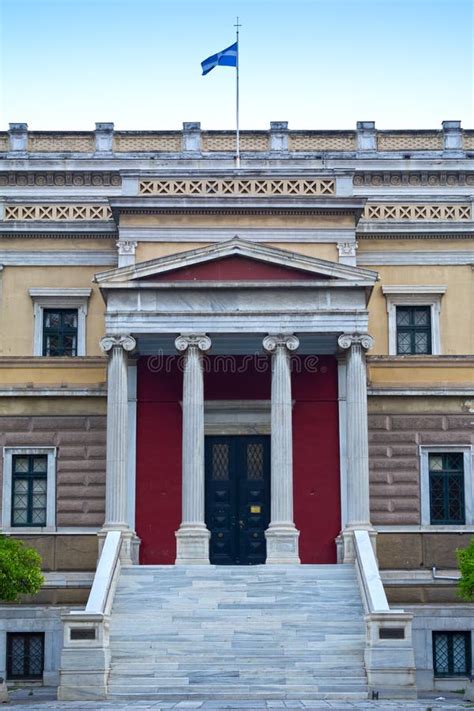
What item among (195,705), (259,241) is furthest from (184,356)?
(195,705)

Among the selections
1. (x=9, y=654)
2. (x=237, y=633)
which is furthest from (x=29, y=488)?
(x=237, y=633)

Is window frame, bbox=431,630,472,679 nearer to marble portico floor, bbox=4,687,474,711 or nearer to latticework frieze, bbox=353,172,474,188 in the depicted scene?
marble portico floor, bbox=4,687,474,711

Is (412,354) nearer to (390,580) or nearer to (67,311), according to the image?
(390,580)

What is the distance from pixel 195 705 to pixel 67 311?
50.1 ft

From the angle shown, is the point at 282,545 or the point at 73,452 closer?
the point at 282,545

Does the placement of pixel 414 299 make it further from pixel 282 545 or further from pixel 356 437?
pixel 282 545

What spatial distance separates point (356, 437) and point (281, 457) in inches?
76.3

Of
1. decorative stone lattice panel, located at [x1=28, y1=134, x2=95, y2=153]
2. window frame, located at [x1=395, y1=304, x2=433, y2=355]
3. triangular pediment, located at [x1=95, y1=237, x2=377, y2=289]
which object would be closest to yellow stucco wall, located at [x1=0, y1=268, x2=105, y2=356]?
triangular pediment, located at [x1=95, y1=237, x2=377, y2=289]

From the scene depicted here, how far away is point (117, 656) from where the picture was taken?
27656 mm

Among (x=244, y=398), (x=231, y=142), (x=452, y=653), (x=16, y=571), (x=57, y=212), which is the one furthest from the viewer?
(x=231, y=142)

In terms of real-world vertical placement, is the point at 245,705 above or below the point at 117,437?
below

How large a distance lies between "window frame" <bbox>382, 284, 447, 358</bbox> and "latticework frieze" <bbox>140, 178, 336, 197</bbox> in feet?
11.9

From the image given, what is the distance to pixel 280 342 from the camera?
107ft

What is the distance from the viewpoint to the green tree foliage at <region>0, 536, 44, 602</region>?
92.6 ft
